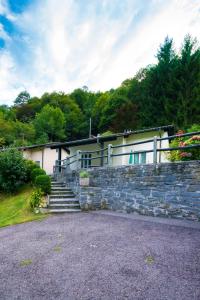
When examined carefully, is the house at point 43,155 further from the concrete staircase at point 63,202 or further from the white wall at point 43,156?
the concrete staircase at point 63,202

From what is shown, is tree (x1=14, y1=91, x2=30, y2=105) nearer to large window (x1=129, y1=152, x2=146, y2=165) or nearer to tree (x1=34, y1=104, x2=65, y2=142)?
tree (x1=34, y1=104, x2=65, y2=142)

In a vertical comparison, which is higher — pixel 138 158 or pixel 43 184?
pixel 138 158

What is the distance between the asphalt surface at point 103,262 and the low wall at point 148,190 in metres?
0.67

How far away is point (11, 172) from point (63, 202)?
564cm

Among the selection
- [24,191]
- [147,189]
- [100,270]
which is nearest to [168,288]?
[100,270]

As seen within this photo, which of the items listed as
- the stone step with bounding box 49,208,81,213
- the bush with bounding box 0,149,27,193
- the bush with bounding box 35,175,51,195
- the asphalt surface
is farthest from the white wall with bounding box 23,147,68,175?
the asphalt surface

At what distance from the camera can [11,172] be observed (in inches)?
518

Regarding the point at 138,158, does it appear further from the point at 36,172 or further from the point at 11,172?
the point at 11,172

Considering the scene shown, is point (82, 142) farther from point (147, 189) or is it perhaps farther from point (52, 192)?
point (147, 189)

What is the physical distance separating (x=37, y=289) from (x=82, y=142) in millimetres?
13166

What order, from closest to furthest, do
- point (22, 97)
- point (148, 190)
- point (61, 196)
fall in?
point (148, 190)
point (61, 196)
point (22, 97)

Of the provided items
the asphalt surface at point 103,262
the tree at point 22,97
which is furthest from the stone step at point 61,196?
the tree at point 22,97

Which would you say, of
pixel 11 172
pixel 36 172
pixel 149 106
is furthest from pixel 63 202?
pixel 149 106

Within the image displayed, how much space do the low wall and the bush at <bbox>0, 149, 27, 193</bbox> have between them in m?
6.18
